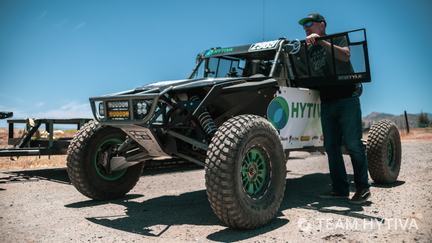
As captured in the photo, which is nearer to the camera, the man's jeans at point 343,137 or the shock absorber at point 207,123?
the shock absorber at point 207,123

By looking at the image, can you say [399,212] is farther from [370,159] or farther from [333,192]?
[370,159]

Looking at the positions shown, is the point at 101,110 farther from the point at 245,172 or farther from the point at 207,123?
the point at 245,172

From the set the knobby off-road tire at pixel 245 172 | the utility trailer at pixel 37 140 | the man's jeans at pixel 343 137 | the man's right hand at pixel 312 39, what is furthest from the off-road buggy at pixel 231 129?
the utility trailer at pixel 37 140

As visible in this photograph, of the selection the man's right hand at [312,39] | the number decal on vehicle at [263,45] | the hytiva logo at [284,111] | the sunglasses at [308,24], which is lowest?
the hytiva logo at [284,111]

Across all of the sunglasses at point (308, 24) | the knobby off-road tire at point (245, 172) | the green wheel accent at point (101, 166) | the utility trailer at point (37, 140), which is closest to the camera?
the knobby off-road tire at point (245, 172)

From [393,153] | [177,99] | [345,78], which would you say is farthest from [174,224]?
[393,153]

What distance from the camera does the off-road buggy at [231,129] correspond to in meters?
3.90

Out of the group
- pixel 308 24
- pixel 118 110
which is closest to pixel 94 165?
pixel 118 110

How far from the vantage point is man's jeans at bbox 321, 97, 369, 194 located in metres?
5.29

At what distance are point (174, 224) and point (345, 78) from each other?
2.85 m

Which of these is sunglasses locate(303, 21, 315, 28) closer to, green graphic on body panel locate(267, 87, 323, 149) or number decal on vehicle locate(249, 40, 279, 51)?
number decal on vehicle locate(249, 40, 279, 51)

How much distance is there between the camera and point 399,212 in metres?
4.52

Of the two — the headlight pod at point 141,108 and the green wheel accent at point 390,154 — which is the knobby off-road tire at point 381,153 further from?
the headlight pod at point 141,108

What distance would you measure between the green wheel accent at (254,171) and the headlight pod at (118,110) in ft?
4.59
